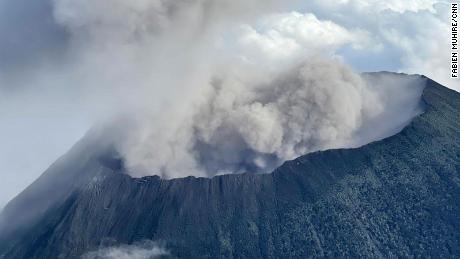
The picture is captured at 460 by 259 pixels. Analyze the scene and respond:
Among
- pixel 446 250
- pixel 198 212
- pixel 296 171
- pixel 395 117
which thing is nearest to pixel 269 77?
pixel 395 117

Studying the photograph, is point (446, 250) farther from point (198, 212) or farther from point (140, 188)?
point (140, 188)

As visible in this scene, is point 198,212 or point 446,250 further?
point 198,212

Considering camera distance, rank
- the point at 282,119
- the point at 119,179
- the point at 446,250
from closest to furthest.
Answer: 1. the point at 446,250
2. the point at 119,179
3. the point at 282,119

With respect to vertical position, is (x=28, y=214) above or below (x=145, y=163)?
below

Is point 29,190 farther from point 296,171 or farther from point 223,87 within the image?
point 296,171

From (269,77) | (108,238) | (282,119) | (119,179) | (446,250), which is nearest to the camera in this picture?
(446,250)

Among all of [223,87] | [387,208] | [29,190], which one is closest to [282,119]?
[223,87]
